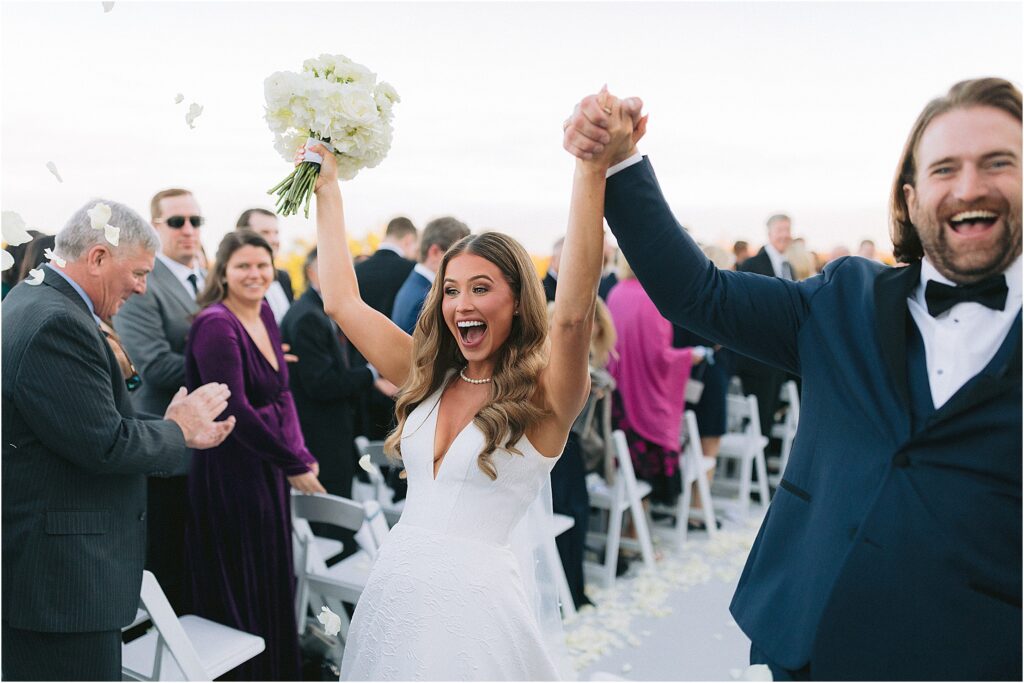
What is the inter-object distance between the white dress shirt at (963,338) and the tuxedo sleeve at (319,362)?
10.9 ft

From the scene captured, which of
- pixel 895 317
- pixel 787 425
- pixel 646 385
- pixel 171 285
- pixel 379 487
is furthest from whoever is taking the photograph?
pixel 787 425

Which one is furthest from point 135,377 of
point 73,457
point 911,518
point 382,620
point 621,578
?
point 621,578

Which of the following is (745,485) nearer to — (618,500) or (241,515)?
(618,500)

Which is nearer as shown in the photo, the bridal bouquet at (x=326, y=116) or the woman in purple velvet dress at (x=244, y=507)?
the bridal bouquet at (x=326, y=116)

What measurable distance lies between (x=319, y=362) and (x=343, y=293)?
2.13 metres

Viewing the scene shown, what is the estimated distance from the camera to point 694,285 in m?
1.42

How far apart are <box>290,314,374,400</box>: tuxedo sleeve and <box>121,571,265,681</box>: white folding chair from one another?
1481mm

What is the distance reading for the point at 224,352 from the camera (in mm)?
3039

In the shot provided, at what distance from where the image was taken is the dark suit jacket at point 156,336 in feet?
11.5

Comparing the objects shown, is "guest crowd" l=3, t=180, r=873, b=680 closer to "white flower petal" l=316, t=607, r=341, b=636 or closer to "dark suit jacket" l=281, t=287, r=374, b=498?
"dark suit jacket" l=281, t=287, r=374, b=498

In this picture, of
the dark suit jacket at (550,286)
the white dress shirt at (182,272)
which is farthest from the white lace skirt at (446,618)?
the dark suit jacket at (550,286)

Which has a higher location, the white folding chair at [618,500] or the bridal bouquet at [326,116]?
the bridal bouquet at [326,116]

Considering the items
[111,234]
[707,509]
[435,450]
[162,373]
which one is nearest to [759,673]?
[435,450]

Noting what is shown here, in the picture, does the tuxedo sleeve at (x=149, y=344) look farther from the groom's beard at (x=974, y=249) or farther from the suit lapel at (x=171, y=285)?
the groom's beard at (x=974, y=249)
